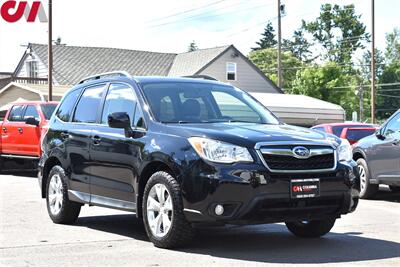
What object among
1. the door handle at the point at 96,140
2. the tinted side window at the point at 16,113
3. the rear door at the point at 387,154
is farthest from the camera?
the tinted side window at the point at 16,113

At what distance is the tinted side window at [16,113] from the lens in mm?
17672

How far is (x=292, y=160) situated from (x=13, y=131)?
12.2 meters

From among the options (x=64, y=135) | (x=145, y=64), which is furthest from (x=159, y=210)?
(x=145, y=64)

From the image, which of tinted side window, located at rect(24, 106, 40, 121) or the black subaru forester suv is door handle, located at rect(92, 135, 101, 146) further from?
tinted side window, located at rect(24, 106, 40, 121)

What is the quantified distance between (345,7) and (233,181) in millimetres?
92547

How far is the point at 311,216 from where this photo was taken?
697 centimetres

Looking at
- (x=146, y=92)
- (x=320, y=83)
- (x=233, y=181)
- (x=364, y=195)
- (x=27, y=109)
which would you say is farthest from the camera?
(x=320, y=83)

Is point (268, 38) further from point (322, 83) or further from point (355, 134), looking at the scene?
point (355, 134)

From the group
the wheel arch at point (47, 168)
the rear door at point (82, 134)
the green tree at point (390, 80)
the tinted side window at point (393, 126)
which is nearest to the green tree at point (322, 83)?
the green tree at point (390, 80)

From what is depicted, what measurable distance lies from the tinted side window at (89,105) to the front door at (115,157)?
0.23m

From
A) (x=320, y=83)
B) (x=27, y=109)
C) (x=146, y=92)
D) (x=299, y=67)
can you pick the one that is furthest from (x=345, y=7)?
(x=146, y=92)

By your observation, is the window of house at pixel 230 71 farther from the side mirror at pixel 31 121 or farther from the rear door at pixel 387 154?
the rear door at pixel 387 154

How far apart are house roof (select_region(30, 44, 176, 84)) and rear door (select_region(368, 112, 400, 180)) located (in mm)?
31738

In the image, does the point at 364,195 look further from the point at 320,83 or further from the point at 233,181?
the point at 320,83
